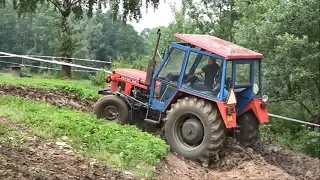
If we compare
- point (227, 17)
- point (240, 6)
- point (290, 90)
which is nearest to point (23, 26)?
point (227, 17)

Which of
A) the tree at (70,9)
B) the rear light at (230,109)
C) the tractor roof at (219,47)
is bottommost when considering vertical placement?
the rear light at (230,109)

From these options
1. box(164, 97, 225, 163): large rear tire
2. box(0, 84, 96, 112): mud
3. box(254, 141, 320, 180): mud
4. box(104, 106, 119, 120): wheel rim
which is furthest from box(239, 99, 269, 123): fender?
box(0, 84, 96, 112): mud

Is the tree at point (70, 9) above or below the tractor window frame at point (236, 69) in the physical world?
above

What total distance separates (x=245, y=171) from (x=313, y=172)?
74.7 inches

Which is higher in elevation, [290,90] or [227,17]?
[227,17]

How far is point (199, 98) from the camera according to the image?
8.55 m

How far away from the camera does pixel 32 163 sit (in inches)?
209

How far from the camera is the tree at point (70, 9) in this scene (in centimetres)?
1980

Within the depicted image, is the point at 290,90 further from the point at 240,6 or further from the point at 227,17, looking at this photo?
the point at 227,17

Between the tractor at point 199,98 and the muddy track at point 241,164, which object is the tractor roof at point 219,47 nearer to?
the tractor at point 199,98

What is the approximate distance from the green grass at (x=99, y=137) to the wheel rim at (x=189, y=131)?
0.97m

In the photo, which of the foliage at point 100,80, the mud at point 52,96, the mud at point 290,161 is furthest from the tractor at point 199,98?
the foliage at point 100,80


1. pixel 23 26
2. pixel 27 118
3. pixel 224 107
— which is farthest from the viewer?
pixel 23 26

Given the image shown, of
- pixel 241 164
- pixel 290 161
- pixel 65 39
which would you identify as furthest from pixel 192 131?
pixel 65 39
